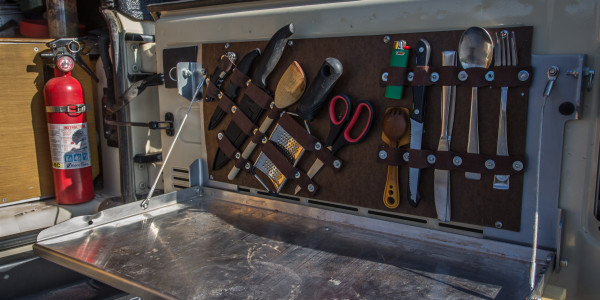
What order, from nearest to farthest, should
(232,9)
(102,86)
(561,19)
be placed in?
1. (561,19)
2. (232,9)
3. (102,86)

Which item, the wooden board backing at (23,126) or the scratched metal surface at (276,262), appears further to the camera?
the wooden board backing at (23,126)

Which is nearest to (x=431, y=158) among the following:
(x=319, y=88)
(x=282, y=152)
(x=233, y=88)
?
(x=319, y=88)

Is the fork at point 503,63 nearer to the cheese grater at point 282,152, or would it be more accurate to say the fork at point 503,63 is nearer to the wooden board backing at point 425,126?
the wooden board backing at point 425,126

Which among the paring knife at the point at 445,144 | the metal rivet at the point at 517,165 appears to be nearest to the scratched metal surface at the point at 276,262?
the paring knife at the point at 445,144

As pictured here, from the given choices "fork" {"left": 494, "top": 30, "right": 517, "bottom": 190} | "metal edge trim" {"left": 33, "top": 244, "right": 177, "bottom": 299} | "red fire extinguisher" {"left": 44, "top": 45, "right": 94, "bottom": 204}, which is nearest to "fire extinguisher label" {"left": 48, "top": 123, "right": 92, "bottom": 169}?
"red fire extinguisher" {"left": 44, "top": 45, "right": 94, "bottom": 204}

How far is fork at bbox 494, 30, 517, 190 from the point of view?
Answer: 101 cm

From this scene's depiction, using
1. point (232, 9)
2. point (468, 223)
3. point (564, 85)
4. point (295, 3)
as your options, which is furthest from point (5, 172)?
point (564, 85)

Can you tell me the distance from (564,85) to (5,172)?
2.04 m

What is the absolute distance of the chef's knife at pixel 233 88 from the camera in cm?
143

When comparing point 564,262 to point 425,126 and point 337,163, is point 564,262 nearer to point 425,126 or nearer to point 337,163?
point 425,126

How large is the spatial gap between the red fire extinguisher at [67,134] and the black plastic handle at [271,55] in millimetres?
990

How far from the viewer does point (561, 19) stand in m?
0.96

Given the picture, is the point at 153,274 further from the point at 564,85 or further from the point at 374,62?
the point at 564,85

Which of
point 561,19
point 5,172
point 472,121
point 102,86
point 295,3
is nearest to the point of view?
point 561,19
